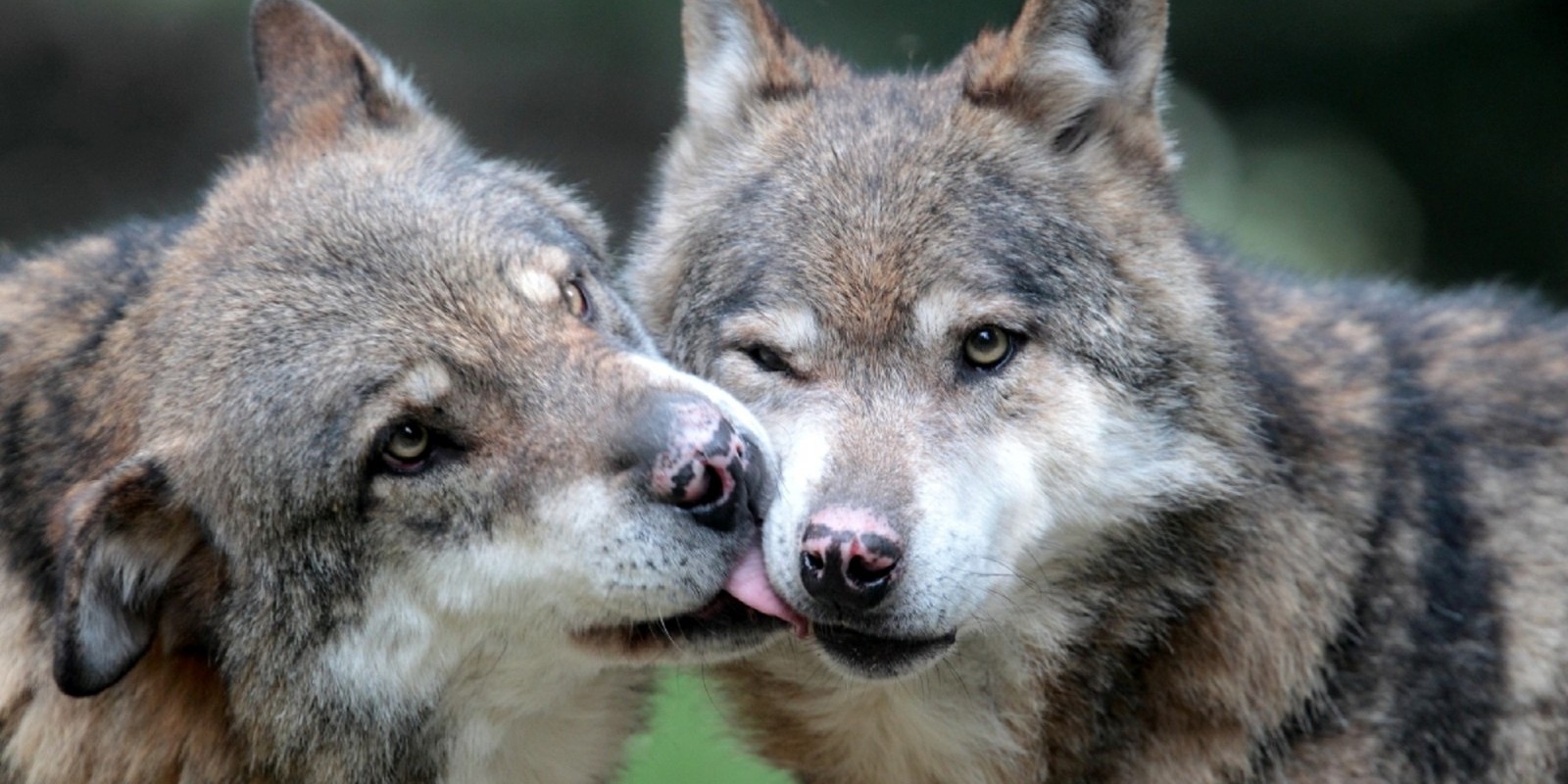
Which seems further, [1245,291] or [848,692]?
[1245,291]

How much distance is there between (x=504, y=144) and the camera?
13.5 meters

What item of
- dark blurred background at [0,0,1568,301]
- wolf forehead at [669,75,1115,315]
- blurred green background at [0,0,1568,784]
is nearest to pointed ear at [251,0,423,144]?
wolf forehead at [669,75,1115,315]

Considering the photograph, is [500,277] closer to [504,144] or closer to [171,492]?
[171,492]

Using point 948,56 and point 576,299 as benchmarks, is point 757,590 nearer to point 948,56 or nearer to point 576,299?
point 576,299

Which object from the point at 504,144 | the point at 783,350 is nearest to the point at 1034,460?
the point at 783,350

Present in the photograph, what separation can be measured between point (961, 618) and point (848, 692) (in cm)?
62

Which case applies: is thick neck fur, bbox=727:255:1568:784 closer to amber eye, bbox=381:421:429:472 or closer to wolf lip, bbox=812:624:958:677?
wolf lip, bbox=812:624:958:677

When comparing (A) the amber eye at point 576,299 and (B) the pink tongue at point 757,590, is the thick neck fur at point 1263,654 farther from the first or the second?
(A) the amber eye at point 576,299

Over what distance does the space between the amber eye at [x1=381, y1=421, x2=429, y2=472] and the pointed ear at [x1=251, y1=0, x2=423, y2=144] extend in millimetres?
1465

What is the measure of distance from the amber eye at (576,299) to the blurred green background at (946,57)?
290 inches

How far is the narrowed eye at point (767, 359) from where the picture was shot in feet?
15.7

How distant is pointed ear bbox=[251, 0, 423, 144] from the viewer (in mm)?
5332

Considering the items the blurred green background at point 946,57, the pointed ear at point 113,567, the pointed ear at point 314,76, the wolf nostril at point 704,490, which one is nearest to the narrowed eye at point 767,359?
the wolf nostril at point 704,490

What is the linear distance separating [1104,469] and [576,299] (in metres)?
1.68
